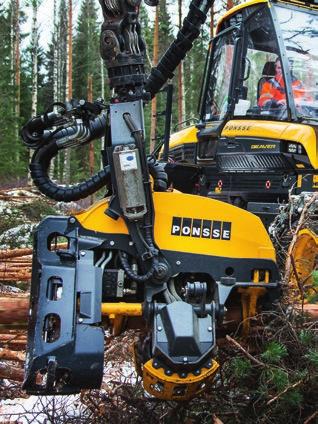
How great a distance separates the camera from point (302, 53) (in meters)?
7.07

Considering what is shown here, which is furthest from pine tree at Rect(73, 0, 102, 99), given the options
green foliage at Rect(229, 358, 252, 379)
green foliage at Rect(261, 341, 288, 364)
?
green foliage at Rect(261, 341, 288, 364)

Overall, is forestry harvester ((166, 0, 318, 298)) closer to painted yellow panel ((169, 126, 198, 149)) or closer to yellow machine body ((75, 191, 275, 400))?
painted yellow panel ((169, 126, 198, 149))

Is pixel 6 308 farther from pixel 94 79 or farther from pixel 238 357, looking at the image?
pixel 94 79

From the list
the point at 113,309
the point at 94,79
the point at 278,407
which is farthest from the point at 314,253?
the point at 94,79

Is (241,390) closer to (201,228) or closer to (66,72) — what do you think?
(201,228)

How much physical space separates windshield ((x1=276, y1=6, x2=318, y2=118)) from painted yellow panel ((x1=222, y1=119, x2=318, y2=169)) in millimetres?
266

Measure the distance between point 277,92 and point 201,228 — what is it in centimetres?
369

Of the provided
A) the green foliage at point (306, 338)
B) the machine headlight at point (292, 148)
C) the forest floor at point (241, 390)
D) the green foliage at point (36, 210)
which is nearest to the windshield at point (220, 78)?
the machine headlight at point (292, 148)

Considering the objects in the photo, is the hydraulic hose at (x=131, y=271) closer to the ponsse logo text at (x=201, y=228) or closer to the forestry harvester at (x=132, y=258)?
the forestry harvester at (x=132, y=258)

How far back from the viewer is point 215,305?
11.9 ft

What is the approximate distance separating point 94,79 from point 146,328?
35.1m

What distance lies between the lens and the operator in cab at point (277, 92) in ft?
22.7

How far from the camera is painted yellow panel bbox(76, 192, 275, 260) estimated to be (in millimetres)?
3680

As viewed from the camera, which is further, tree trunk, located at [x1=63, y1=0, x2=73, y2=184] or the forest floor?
tree trunk, located at [x1=63, y1=0, x2=73, y2=184]
